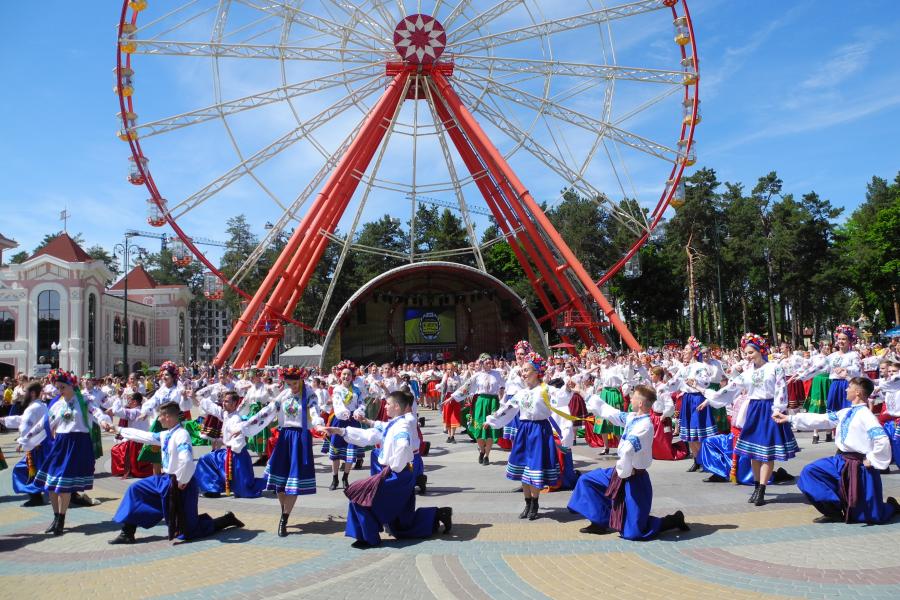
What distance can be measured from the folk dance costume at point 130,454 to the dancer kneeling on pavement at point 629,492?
840 cm

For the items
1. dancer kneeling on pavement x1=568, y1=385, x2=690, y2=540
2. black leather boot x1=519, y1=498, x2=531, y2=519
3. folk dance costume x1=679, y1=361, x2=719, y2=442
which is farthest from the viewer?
folk dance costume x1=679, y1=361, x2=719, y2=442

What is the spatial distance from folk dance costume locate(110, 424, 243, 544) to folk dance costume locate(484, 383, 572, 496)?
3.76 meters

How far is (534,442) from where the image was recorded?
328 inches

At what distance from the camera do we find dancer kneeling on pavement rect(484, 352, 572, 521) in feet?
26.7

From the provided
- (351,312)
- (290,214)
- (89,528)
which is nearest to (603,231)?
(351,312)

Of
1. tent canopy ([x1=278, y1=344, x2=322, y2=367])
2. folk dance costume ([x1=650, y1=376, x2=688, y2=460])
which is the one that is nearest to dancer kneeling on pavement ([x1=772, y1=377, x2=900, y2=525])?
folk dance costume ([x1=650, y1=376, x2=688, y2=460])

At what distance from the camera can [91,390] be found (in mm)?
13555

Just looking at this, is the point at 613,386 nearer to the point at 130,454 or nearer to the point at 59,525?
the point at 130,454

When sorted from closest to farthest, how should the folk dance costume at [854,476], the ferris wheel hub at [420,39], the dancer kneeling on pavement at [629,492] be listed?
1. the dancer kneeling on pavement at [629,492]
2. the folk dance costume at [854,476]
3. the ferris wheel hub at [420,39]

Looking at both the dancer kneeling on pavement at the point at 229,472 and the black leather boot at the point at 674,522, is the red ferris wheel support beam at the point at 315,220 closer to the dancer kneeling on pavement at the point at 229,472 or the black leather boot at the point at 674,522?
the dancer kneeling on pavement at the point at 229,472

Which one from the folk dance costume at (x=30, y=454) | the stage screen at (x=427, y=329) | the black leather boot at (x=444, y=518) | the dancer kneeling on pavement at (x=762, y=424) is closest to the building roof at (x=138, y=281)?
the stage screen at (x=427, y=329)

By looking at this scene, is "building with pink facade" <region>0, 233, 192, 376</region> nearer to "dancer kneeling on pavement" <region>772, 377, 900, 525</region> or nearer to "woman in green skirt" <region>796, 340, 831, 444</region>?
"woman in green skirt" <region>796, 340, 831, 444</region>

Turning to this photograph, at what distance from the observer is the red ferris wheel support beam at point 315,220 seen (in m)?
27.5

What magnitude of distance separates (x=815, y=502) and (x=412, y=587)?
4.58m
